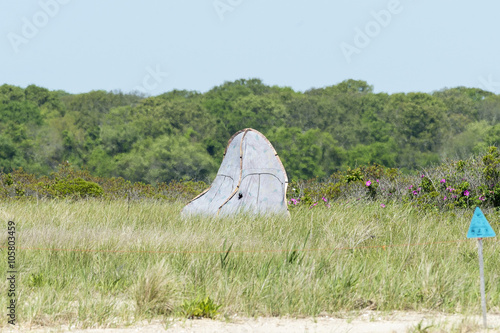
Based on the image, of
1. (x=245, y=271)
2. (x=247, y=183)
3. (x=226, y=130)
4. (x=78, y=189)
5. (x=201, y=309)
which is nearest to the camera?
(x=201, y=309)

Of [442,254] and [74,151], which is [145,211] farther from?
[74,151]

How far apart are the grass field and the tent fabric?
54.5 inches

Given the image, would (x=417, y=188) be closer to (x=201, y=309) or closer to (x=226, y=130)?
(x=201, y=309)

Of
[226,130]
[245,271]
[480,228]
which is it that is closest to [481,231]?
[480,228]

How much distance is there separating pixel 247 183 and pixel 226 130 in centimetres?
4746

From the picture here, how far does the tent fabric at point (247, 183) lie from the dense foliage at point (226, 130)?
3581 cm

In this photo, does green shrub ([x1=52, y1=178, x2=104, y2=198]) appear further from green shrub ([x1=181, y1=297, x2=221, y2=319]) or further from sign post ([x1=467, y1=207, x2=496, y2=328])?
sign post ([x1=467, y1=207, x2=496, y2=328])

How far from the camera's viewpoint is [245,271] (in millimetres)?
6008

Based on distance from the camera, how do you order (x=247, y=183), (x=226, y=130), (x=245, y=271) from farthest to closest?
(x=226, y=130) → (x=247, y=183) → (x=245, y=271)

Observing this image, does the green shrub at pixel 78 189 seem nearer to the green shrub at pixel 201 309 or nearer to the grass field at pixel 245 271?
the grass field at pixel 245 271

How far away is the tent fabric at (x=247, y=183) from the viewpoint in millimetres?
9828

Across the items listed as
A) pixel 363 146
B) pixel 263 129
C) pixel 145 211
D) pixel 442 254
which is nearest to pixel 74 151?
pixel 263 129

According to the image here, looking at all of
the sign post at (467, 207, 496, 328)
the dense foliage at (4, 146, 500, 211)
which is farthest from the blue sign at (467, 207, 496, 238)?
the dense foliage at (4, 146, 500, 211)

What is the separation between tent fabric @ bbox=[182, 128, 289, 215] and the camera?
387 inches
